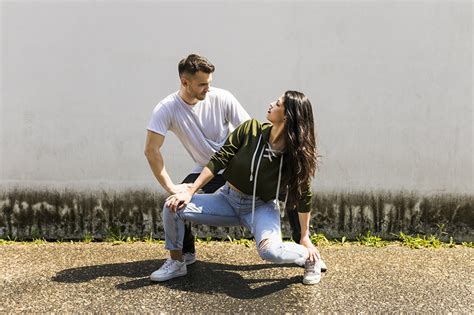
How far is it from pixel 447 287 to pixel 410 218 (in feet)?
3.00

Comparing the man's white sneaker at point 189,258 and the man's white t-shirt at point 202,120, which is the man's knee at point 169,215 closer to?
the man's white t-shirt at point 202,120

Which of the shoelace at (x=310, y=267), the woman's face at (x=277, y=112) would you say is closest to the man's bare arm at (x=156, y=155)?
the woman's face at (x=277, y=112)

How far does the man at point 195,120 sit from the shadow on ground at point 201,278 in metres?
0.32

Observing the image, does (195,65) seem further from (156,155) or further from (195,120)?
(156,155)

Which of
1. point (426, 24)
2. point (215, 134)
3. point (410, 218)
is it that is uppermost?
point (426, 24)

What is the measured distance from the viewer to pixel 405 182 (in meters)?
Result: 4.06

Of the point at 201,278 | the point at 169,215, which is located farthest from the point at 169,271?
the point at 169,215

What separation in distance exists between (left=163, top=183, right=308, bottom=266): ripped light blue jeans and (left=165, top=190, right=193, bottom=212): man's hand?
50mm

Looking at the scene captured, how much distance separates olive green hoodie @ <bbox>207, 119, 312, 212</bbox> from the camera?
10.3 ft

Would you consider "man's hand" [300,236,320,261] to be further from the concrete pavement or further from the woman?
the concrete pavement

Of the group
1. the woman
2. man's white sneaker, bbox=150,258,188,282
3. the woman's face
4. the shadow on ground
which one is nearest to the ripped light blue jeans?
the woman

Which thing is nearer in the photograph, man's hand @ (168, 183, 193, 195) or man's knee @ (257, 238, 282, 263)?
man's knee @ (257, 238, 282, 263)

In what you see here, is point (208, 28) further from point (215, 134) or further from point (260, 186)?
point (260, 186)

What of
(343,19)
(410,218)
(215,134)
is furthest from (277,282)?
(343,19)
